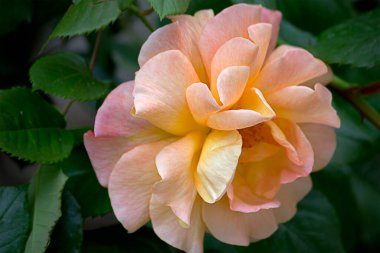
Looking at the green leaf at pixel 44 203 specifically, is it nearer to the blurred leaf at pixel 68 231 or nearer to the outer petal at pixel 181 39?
the blurred leaf at pixel 68 231

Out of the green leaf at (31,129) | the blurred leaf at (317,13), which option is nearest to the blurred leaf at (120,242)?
the green leaf at (31,129)

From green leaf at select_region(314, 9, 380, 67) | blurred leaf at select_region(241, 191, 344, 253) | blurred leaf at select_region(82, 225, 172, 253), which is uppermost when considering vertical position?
green leaf at select_region(314, 9, 380, 67)

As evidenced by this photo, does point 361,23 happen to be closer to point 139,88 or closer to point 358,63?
point 358,63

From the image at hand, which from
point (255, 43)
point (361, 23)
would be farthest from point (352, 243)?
point (255, 43)

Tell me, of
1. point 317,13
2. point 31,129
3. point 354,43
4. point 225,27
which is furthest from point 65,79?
point 317,13

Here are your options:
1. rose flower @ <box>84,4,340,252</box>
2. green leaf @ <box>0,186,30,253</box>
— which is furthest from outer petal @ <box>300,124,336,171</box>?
green leaf @ <box>0,186,30,253</box>

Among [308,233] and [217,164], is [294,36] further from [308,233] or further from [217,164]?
[217,164]

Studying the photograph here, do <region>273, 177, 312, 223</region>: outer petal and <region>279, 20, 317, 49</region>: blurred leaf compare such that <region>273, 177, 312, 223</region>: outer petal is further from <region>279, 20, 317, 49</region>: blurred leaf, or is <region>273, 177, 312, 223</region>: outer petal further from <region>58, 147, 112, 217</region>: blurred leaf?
<region>279, 20, 317, 49</region>: blurred leaf

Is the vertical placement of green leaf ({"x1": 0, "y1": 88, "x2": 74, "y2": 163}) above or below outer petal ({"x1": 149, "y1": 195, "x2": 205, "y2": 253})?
above
